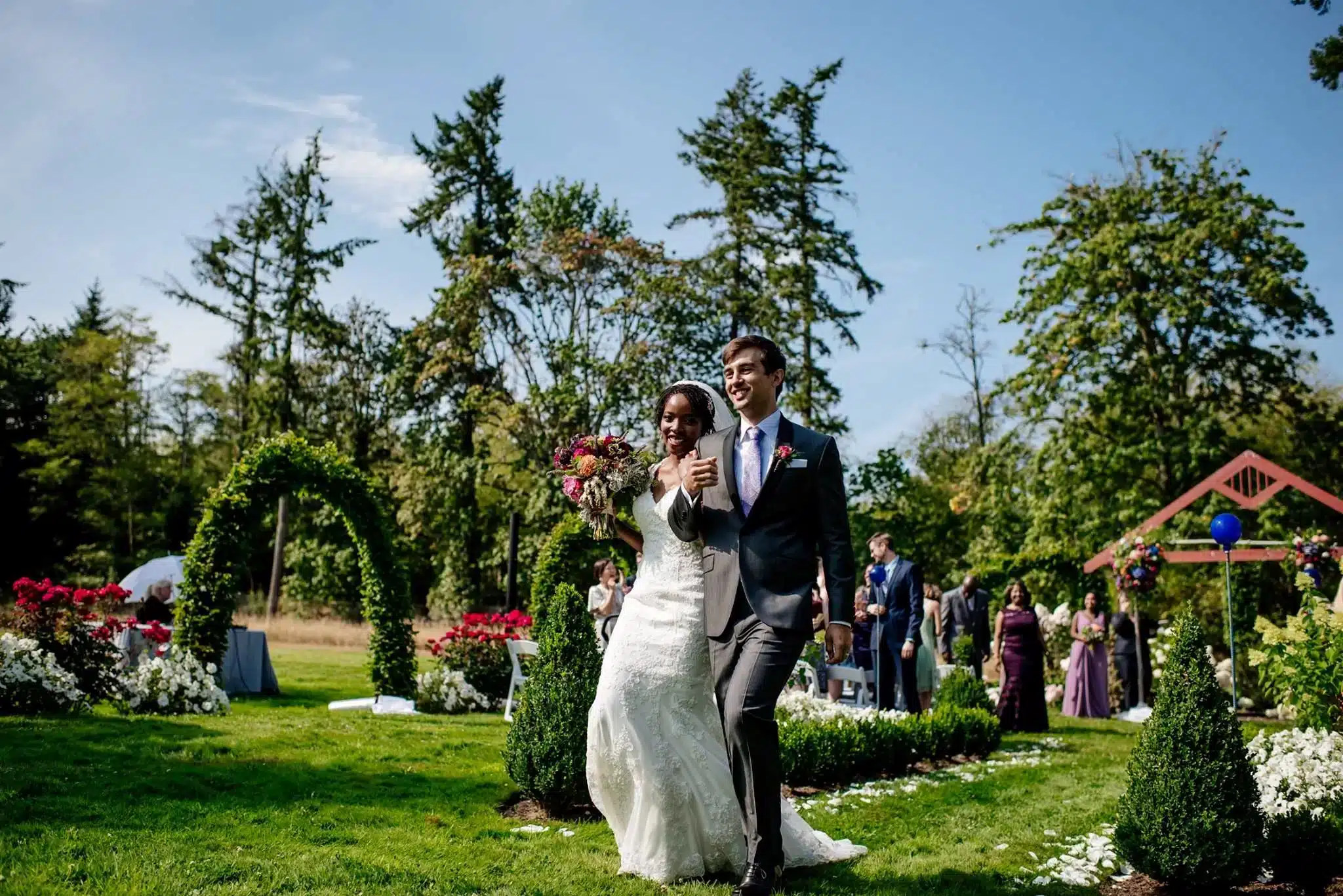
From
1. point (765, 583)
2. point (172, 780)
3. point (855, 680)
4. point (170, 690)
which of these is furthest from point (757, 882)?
point (170, 690)

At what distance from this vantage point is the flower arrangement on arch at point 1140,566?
51.3 feet

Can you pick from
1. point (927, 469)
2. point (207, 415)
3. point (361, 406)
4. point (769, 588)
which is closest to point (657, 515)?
point (769, 588)

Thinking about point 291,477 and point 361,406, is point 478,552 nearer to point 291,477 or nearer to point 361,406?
point 361,406

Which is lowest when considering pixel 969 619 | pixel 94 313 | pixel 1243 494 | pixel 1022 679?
pixel 1022 679

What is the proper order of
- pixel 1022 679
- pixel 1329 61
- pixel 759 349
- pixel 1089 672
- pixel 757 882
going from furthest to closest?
pixel 1089 672 < pixel 1022 679 < pixel 1329 61 < pixel 759 349 < pixel 757 882

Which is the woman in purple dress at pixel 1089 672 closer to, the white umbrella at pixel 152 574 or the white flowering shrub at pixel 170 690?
the white flowering shrub at pixel 170 690

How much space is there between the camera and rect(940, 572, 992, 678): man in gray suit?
16031 millimetres

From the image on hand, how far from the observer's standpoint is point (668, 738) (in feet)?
15.1

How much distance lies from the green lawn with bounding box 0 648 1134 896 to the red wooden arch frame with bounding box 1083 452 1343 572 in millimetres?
7484

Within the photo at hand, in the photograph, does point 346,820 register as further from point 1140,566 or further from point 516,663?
point 1140,566

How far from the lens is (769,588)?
14.2ft

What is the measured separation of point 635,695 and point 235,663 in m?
11.7

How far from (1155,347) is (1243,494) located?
6951mm

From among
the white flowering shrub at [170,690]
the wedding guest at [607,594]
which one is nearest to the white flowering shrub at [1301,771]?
the wedding guest at [607,594]
